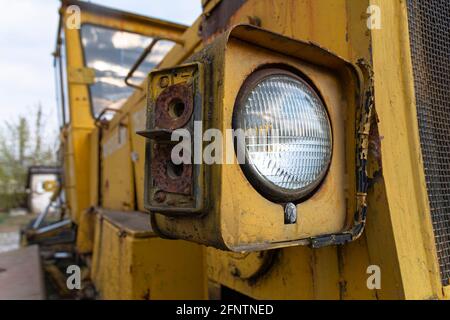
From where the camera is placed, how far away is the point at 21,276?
9.68 ft

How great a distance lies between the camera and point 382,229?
861 mm

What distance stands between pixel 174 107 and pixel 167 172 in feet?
Result: 0.44

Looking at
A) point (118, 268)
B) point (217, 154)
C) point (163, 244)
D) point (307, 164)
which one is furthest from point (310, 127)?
point (118, 268)

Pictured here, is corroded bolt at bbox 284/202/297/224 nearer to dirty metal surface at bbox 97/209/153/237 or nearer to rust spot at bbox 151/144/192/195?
rust spot at bbox 151/144/192/195

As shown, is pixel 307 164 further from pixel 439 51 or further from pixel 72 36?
pixel 72 36

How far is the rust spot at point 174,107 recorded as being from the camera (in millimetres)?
751

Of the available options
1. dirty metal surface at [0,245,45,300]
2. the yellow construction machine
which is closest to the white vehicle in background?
dirty metal surface at [0,245,45,300]

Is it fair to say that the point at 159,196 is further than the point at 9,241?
No

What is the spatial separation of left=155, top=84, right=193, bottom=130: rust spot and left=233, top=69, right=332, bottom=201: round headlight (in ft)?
0.32

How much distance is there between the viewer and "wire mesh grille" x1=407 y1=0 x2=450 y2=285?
0.97 m

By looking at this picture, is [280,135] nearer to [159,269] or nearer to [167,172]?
[167,172]

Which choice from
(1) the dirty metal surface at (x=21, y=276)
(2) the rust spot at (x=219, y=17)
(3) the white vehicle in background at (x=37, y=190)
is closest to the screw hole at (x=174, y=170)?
(2) the rust spot at (x=219, y=17)

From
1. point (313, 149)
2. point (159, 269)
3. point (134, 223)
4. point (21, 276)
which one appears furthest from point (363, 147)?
point (21, 276)

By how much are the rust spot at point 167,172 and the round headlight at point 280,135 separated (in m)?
0.12
